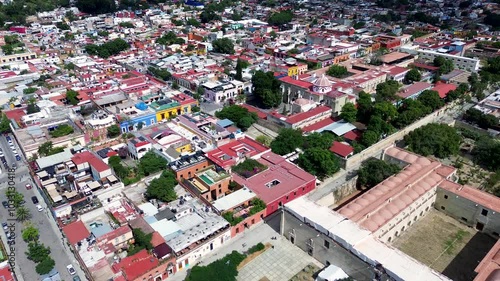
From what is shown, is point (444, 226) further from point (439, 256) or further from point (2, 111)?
point (2, 111)

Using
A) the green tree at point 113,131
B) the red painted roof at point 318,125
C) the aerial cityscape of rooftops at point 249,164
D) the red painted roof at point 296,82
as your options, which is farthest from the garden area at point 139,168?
the red painted roof at point 296,82

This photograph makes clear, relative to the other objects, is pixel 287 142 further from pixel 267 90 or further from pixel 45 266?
pixel 45 266

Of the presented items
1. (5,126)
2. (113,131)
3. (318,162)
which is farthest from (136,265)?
(5,126)

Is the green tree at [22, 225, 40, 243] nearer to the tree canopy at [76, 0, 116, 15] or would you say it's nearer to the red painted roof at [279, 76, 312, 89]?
the red painted roof at [279, 76, 312, 89]

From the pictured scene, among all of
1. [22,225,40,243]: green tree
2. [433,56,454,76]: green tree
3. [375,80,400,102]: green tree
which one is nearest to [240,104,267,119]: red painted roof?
[375,80,400,102]: green tree

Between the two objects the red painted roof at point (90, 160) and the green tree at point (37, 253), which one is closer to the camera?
the green tree at point (37, 253)

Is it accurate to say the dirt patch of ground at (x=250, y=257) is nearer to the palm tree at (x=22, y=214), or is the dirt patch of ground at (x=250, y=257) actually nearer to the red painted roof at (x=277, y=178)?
the red painted roof at (x=277, y=178)
